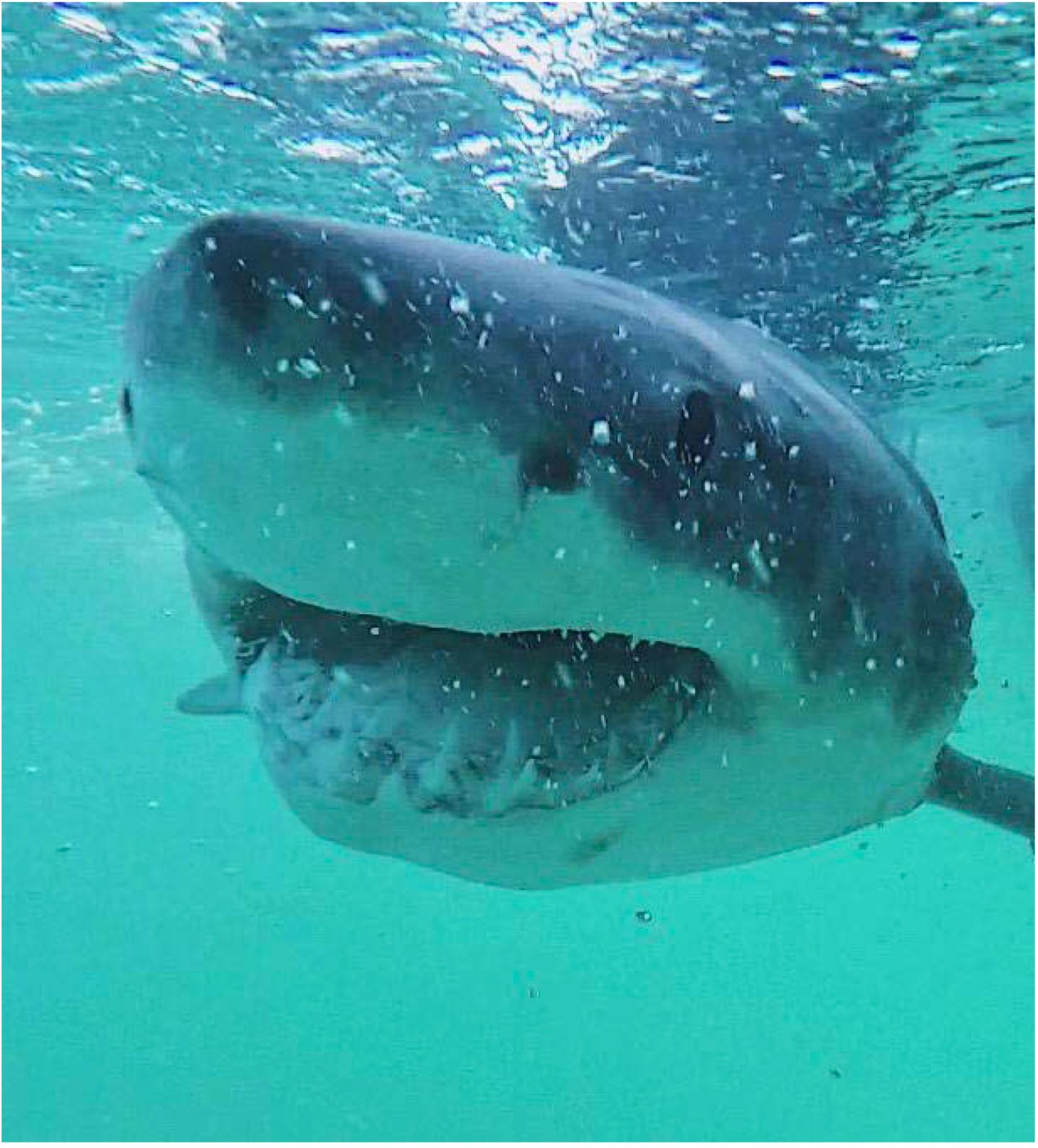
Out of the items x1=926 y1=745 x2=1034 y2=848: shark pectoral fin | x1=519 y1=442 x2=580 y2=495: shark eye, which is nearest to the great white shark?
x1=519 y1=442 x2=580 y2=495: shark eye

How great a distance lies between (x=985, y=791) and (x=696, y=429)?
2.67 meters

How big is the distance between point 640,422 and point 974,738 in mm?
30707

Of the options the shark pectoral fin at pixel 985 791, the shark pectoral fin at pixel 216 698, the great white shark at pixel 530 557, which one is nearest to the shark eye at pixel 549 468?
the great white shark at pixel 530 557

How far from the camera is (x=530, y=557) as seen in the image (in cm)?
185

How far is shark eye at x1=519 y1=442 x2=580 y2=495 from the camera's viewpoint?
5.79 ft

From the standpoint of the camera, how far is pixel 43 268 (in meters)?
12.6

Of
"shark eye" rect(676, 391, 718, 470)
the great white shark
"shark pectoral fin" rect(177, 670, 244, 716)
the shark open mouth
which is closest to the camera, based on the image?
the great white shark

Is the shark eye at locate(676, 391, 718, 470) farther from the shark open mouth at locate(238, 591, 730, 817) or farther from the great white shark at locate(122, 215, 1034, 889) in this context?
the shark open mouth at locate(238, 591, 730, 817)

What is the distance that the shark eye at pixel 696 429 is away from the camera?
2.06 metres

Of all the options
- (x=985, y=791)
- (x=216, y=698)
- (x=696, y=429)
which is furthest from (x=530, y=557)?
(x=985, y=791)

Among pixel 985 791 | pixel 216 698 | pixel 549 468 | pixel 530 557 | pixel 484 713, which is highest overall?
pixel 549 468

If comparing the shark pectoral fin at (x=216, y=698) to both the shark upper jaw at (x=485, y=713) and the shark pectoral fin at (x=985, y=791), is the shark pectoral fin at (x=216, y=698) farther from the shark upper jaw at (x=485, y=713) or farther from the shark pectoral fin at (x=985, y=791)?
the shark pectoral fin at (x=985, y=791)

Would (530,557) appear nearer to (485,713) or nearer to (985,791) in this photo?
(485,713)

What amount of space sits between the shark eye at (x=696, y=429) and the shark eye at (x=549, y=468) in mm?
304
